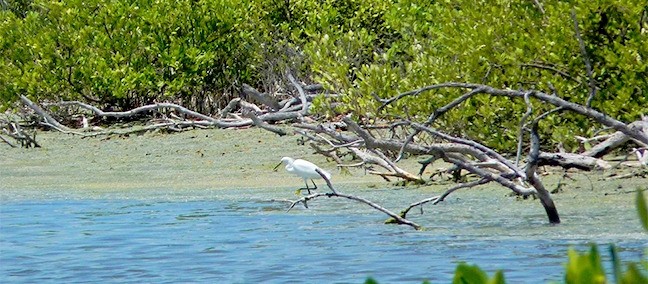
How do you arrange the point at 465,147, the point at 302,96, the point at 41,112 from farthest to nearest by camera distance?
the point at 41,112 < the point at 302,96 < the point at 465,147

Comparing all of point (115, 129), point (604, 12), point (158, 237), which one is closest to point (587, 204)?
point (604, 12)

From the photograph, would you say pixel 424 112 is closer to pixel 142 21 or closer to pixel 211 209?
pixel 211 209

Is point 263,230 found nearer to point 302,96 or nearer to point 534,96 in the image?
point 534,96

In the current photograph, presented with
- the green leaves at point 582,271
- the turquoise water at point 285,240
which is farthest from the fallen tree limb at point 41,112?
the green leaves at point 582,271

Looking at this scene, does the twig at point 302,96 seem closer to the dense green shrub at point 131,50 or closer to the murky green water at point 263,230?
the dense green shrub at point 131,50

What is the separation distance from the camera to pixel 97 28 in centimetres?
1830

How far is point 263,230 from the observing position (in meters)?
8.83

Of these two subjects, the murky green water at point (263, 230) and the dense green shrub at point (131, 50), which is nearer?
the murky green water at point (263, 230)

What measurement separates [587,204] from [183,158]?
6.72 metres

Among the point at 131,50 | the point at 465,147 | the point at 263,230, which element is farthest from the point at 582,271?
the point at 131,50

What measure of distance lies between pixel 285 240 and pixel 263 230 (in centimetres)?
62

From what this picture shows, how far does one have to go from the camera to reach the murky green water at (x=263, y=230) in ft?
22.9

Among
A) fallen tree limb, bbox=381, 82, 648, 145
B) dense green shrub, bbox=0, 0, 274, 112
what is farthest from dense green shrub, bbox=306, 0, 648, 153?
dense green shrub, bbox=0, 0, 274, 112

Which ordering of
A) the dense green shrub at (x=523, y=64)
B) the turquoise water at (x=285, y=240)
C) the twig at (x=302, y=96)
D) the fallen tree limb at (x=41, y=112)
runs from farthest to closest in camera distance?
the fallen tree limb at (x=41, y=112) < the twig at (x=302, y=96) < the dense green shrub at (x=523, y=64) < the turquoise water at (x=285, y=240)
